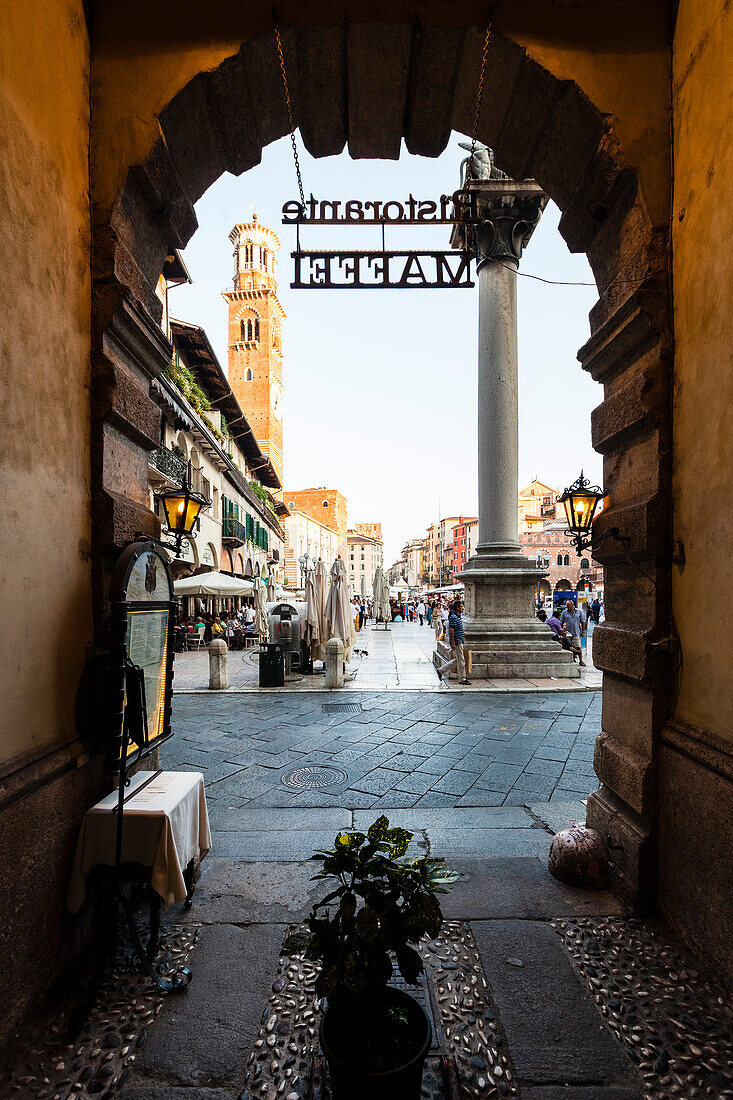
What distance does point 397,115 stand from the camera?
3.22 m

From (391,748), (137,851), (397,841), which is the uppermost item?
(397,841)

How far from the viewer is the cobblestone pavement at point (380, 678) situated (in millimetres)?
8516

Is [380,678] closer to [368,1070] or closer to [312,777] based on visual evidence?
[312,777]

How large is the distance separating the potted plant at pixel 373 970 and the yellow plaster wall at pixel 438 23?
320cm

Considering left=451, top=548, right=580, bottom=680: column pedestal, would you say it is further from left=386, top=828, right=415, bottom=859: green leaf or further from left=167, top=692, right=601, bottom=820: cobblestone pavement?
left=386, top=828, right=415, bottom=859: green leaf

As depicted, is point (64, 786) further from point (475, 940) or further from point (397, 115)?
point (397, 115)

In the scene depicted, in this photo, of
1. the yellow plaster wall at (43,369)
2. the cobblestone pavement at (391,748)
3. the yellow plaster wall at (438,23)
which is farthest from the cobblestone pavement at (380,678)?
the yellow plaster wall at (438,23)

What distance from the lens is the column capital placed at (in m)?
8.77

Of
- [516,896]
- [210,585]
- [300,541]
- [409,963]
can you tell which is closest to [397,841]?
[409,963]

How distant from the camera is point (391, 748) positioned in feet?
18.1

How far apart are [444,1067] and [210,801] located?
276 centimetres

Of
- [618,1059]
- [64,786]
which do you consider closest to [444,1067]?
[618,1059]

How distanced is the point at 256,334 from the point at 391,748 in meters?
48.9

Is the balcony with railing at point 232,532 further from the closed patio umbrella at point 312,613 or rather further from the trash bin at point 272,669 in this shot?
the trash bin at point 272,669
